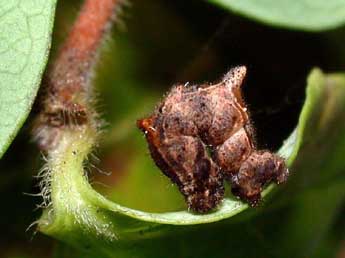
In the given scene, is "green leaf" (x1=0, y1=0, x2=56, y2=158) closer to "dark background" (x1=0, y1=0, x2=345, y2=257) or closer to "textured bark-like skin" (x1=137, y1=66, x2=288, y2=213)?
"textured bark-like skin" (x1=137, y1=66, x2=288, y2=213)

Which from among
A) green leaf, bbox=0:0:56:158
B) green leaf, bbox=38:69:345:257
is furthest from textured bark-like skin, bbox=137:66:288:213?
green leaf, bbox=0:0:56:158

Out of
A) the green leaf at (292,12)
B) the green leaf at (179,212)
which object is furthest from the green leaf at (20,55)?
the green leaf at (292,12)

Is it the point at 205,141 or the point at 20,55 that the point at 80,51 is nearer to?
the point at 20,55

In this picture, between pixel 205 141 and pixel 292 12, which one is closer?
pixel 205 141

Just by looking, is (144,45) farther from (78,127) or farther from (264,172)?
(264,172)

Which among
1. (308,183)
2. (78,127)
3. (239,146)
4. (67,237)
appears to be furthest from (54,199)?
(308,183)

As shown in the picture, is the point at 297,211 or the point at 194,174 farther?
the point at 297,211

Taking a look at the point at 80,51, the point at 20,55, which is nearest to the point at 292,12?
the point at 80,51
